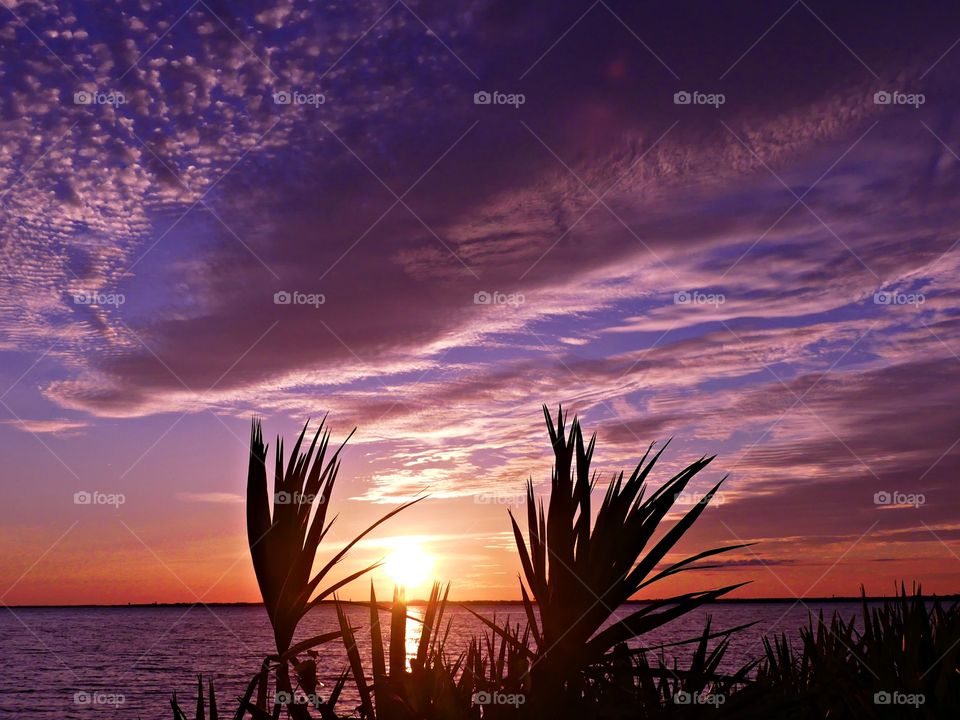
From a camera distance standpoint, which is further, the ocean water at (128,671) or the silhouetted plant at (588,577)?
Result: the ocean water at (128,671)

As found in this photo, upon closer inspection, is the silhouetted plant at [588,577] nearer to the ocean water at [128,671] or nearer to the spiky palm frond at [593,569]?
the spiky palm frond at [593,569]

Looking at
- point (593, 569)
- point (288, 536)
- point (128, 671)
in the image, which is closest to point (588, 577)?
point (593, 569)

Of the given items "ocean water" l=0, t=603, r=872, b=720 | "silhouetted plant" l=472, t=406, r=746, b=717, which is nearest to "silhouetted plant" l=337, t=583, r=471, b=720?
"silhouetted plant" l=472, t=406, r=746, b=717

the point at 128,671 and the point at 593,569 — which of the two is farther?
the point at 128,671

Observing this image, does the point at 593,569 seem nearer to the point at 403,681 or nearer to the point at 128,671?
the point at 403,681

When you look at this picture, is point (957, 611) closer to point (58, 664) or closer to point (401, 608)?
point (401, 608)

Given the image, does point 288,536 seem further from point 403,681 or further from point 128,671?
point 128,671

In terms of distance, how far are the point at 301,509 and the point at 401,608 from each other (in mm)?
1056

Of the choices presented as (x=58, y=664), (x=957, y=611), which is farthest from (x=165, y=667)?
(x=957, y=611)

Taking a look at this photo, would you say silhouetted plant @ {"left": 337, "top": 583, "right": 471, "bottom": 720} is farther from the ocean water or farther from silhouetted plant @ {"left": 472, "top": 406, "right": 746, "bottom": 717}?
the ocean water

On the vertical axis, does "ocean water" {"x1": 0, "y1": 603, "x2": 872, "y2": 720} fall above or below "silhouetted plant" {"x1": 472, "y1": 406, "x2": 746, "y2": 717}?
below

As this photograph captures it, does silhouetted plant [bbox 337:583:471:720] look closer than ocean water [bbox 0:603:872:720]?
Yes

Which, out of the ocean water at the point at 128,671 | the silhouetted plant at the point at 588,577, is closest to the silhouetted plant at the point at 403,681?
the silhouetted plant at the point at 588,577

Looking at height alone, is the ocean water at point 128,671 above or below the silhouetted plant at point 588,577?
below
